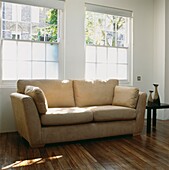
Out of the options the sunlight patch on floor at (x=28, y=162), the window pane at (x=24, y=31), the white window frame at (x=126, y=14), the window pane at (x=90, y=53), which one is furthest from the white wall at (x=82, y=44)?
the sunlight patch on floor at (x=28, y=162)

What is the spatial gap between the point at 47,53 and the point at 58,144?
70.1 inches

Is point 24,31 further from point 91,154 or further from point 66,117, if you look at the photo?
point 91,154

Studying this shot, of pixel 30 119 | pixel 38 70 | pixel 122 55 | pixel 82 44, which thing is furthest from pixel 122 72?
pixel 30 119

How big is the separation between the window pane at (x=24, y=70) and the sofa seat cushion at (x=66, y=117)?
1163 mm

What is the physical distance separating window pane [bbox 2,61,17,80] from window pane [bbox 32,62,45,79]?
340 mm

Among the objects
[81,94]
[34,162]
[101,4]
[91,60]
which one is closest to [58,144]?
[34,162]

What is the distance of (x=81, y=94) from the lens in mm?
4008

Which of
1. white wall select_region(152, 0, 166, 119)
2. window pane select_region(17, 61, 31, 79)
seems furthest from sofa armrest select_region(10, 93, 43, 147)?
white wall select_region(152, 0, 166, 119)

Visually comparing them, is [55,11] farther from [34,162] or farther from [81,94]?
[34,162]

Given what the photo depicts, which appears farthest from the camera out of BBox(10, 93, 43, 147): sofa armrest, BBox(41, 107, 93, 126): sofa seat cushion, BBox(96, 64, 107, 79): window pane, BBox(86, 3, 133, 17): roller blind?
BBox(96, 64, 107, 79): window pane

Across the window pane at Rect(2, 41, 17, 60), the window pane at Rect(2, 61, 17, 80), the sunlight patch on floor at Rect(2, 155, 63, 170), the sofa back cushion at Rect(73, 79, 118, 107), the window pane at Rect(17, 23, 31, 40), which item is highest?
the window pane at Rect(17, 23, 31, 40)

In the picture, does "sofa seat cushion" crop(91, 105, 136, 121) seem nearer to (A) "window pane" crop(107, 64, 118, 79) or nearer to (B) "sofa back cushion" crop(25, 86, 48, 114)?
(B) "sofa back cushion" crop(25, 86, 48, 114)

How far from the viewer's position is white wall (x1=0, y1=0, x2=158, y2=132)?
155 inches

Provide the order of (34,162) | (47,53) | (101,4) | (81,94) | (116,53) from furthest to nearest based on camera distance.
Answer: (116,53), (101,4), (47,53), (81,94), (34,162)
